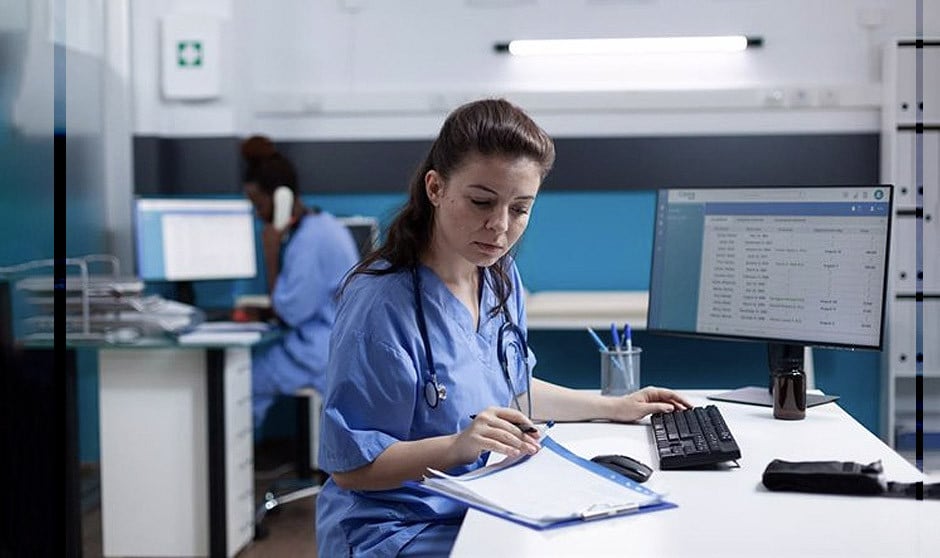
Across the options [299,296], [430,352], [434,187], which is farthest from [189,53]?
[430,352]

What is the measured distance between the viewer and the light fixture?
402 centimetres

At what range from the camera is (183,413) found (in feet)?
9.00

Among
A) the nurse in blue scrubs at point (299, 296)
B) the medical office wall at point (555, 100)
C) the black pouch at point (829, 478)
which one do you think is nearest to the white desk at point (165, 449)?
the nurse in blue scrubs at point (299, 296)

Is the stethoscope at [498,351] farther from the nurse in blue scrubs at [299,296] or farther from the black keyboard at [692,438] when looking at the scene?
the nurse in blue scrubs at [299,296]

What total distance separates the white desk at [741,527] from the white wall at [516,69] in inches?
112

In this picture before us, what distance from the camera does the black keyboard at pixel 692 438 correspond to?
126 cm

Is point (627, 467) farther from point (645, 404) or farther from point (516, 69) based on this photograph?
point (516, 69)

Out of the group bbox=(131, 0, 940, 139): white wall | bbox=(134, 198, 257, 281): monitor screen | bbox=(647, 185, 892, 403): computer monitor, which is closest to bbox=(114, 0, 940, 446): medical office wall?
bbox=(131, 0, 940, 139): white wall

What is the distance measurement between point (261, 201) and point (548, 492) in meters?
2.56

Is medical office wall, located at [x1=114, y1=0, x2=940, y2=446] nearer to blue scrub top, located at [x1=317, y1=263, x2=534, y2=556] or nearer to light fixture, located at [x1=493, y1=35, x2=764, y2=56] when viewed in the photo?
light fixture, located at [x1=493, y1=35, x2=764, y2=56]

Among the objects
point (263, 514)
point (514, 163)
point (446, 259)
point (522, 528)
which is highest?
point (514, 163)

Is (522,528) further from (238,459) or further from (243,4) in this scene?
(243,4)

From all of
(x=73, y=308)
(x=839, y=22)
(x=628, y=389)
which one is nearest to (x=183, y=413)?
(x=73, y=308)

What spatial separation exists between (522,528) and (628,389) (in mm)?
796
